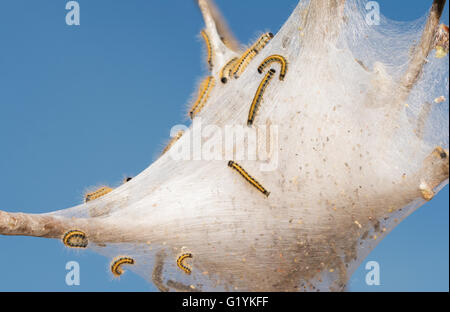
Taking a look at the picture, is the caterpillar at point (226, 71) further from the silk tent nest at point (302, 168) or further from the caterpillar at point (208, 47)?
the silk tent nest at point (302, 168)

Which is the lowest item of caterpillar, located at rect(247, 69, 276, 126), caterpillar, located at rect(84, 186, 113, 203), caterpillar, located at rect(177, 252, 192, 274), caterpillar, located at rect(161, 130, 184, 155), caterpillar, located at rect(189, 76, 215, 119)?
caterpillar, located at rect(177, 252, 192, 274)

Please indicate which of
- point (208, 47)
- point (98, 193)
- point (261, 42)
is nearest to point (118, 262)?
point (98, 193)

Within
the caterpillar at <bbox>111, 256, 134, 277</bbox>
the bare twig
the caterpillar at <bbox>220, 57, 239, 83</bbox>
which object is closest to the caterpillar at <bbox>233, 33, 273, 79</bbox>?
the caterpillar at <bbox>220, 57, 239, 83</bbox>

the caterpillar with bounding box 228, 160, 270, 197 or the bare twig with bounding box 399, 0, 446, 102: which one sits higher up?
the bare twig with bounding box 399, 0, 446, 102

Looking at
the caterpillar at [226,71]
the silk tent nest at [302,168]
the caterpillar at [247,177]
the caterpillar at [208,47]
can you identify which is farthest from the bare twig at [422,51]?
the caterpillar at [208,47]

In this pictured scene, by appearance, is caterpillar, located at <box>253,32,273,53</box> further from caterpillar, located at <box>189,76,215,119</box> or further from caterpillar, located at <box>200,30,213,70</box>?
caterpillar, located at <box>200,30,213,70</box>

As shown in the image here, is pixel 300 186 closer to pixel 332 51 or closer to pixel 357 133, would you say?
pixel 357 133
